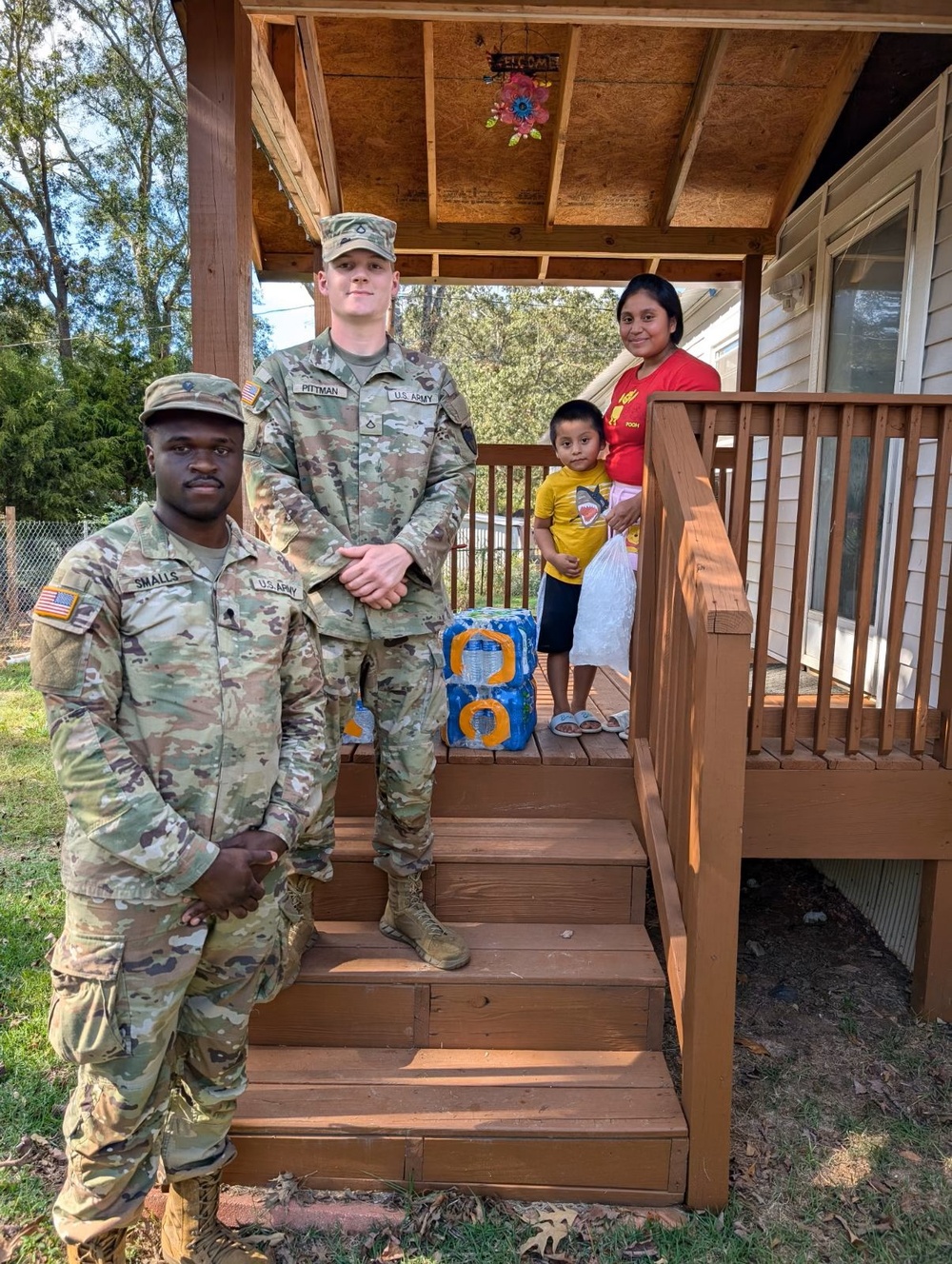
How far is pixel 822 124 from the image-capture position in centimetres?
507

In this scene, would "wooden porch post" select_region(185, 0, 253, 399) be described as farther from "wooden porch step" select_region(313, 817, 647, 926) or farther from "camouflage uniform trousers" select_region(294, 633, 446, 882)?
"wooden porch step" select_region(313, 817, 647, 926)

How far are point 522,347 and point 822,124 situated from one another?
26.1m

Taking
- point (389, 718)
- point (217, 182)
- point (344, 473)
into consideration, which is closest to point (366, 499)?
point (344, 473)

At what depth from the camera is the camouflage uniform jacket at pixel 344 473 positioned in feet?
8.08

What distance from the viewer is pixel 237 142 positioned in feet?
9.65

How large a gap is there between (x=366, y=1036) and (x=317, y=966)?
0.24 metres

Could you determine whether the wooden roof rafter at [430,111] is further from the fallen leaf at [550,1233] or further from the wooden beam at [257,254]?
the fallen leaf at [550,1233]

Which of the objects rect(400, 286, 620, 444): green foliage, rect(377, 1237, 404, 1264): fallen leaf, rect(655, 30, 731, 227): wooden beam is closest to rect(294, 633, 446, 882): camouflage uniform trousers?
rect(377, 1237, 404, 1264): fallen leaf

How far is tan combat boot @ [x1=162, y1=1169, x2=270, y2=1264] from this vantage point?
6.69ft

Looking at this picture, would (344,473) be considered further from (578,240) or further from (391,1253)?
(578,240)

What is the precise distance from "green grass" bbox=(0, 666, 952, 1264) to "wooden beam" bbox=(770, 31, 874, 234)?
14.2 ft

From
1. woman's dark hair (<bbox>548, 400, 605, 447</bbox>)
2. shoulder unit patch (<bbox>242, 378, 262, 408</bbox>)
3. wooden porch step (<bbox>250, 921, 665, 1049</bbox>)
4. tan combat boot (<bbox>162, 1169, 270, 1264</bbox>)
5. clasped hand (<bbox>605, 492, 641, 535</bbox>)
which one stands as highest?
woman's dark hair (<bbox>548, 400, 605, 447</bbox>)

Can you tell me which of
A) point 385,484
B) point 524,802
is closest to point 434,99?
point 385,484

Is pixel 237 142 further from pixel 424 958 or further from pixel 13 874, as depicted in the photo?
pixel 13 874
